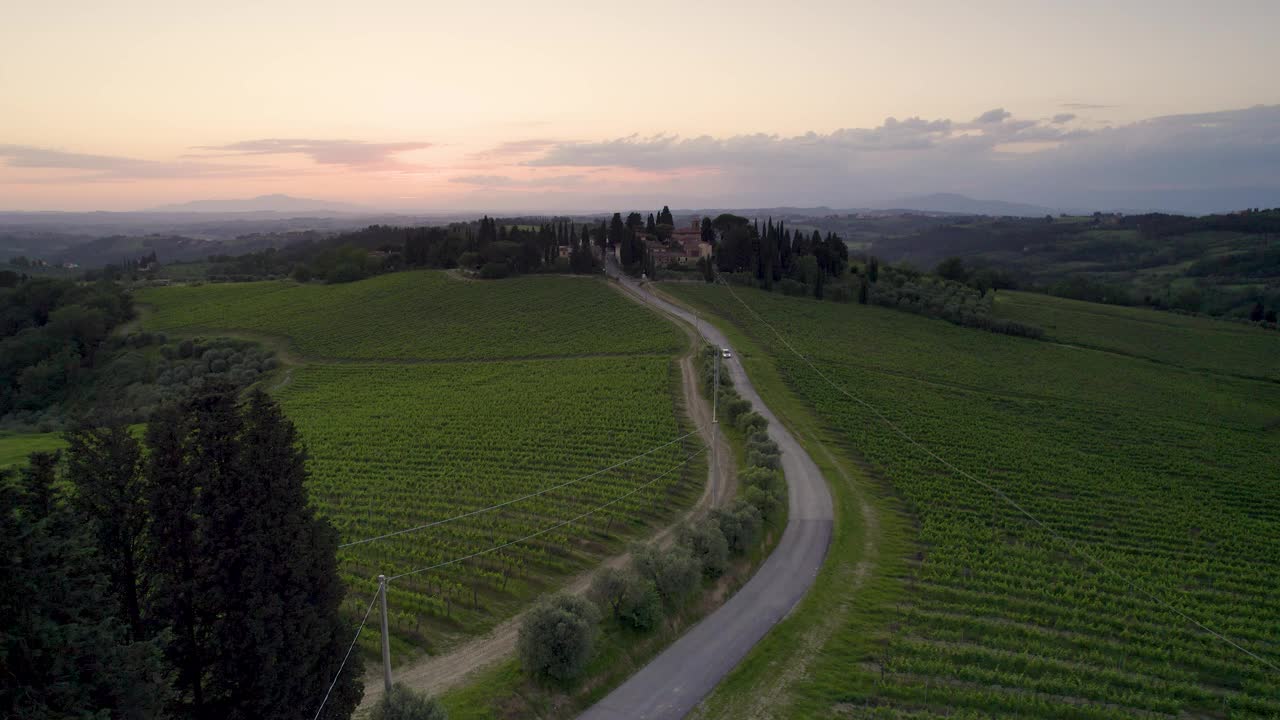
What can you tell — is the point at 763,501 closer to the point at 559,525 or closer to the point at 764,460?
the point at 764,460

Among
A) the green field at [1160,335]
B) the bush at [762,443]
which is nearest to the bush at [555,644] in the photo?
the bush at [762,443]

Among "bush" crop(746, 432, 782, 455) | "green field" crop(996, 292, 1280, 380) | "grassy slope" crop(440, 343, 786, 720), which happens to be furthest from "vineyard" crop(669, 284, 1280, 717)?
"bush" crop(746, 432, 782, 455)

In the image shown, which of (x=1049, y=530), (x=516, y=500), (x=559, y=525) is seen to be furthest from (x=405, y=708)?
(x=1049, y=530)

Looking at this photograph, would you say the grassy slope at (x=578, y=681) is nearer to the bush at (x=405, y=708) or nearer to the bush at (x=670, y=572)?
the bush at (x=670, y=572)

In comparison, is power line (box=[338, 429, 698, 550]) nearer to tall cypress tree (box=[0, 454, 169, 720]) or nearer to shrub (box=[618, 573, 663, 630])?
shrub (box=[618, 573, 663, 630])

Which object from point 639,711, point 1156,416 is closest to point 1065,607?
point 639,711
